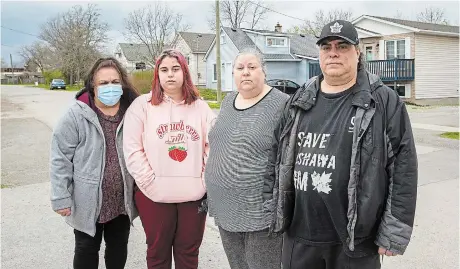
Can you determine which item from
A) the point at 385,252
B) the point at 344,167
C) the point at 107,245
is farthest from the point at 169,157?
the point at 385,252

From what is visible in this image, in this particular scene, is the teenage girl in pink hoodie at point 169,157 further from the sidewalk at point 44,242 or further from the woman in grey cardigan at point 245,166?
the sidewalk at point 44,242

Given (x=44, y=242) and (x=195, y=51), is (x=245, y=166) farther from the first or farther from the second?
(x=195, y=51)

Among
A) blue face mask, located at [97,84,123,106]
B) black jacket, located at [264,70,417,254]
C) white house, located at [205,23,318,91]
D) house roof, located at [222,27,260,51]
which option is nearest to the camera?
black jacket, located at [264,70,417,254]

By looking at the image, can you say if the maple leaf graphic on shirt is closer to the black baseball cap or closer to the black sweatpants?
the black sweatpants

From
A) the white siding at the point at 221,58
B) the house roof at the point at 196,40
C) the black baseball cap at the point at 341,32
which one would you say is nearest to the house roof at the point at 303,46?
the white siding at the point at 221,58

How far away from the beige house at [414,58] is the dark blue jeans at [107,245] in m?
23.5

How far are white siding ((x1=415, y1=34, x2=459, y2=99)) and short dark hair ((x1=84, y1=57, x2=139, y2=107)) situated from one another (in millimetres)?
24260

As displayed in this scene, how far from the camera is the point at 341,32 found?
2318 mm

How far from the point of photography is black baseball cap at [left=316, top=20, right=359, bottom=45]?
7.61 feet

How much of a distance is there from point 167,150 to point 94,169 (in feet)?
1.87

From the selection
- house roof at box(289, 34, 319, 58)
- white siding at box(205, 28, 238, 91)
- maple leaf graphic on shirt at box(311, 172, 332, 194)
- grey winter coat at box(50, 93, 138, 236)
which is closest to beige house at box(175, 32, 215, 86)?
white siding at box(205, 28, 238, 91)

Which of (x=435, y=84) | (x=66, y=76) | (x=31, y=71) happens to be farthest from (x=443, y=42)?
(x=31, y=71)

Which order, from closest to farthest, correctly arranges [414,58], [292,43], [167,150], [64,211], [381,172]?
1. [381,172]
2. [167,150]
3. [64,211]
4. [414,58]
5. [292,43]

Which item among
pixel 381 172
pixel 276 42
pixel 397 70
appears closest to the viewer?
pixel 381 172
